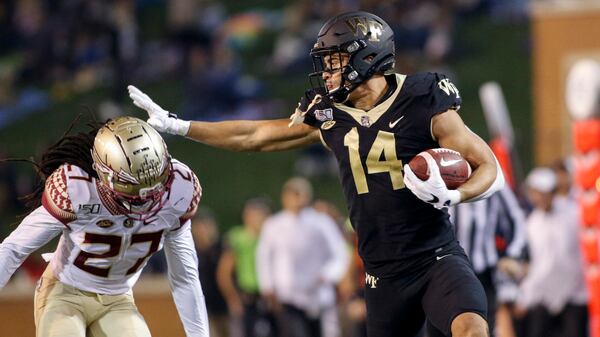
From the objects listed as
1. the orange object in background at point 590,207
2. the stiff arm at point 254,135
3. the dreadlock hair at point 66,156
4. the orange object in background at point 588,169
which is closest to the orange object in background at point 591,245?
the orange object in background at point 590,207

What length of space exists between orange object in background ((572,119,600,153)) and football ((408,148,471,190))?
3851 millimetres

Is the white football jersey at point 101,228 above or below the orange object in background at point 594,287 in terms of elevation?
above

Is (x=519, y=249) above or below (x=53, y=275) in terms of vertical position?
below

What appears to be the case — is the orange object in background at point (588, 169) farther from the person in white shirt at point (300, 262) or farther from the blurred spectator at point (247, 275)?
the blurred spectator at point (247, 275)

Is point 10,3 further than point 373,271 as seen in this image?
Yes

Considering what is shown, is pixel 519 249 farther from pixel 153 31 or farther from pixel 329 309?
pixel 153 31

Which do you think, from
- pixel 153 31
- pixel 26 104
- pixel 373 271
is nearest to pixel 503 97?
pixel 153 31

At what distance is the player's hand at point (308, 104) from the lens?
5457 millimetres

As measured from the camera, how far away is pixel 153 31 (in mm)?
16719

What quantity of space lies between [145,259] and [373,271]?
1034mm

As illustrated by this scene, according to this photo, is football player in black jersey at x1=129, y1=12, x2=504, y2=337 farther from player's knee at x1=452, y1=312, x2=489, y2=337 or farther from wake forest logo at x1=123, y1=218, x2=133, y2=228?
wake forest logo at x1=123, y1=218, x2=133, y2=228

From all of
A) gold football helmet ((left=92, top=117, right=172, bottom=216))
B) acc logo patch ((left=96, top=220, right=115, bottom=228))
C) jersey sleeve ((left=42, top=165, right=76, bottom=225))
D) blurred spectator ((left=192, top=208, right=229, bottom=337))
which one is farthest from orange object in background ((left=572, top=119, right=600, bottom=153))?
jersey sleeve ((left=42, top=165, right=76, bottom=225))

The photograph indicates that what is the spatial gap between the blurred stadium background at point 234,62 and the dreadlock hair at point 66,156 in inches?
305

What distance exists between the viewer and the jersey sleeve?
4.79 metres
